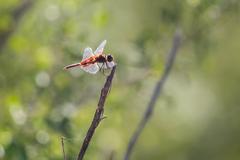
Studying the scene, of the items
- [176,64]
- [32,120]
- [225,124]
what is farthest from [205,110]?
[32,120]

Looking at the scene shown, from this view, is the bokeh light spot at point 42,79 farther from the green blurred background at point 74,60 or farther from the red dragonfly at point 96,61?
the red dragonfly at point 96,61

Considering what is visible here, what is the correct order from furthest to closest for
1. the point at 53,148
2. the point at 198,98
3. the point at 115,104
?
1. the point at 198,98
2. the point at 115,104
3. the point at 53,148

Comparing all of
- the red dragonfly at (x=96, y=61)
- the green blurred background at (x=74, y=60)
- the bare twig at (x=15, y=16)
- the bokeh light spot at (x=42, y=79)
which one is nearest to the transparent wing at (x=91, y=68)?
the red dragonfly at (x=96, y=61)

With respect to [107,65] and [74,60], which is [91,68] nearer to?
[107,65]

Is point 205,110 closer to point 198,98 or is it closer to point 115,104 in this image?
point 198,98

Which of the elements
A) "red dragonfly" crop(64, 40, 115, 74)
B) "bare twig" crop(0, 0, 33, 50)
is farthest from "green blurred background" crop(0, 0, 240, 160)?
"red dragonfly" crop(64, 40, 115, 74)

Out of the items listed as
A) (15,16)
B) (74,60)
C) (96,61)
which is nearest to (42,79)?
(74,60)
